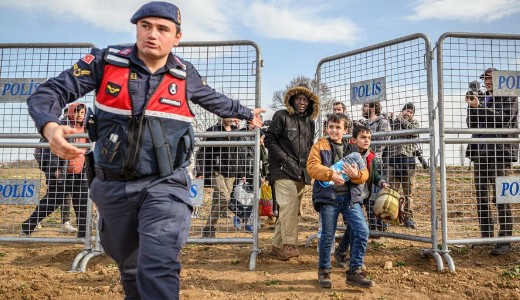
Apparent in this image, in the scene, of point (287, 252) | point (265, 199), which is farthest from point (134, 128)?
point (265, 199)

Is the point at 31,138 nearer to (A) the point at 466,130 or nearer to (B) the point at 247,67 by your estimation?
(B) the point at 247,67

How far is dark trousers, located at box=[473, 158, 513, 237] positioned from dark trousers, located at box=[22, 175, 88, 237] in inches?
219

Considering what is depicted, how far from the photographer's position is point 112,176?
2639 millimetres

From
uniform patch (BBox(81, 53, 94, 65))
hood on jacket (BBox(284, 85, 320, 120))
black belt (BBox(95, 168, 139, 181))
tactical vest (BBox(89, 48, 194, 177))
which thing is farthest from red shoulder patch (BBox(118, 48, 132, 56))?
hood on jacket (BBox(284, 85, 320, 120))

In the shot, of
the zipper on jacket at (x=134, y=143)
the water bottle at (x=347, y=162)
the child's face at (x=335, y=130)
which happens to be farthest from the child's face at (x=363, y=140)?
the zipper on jacket at (x=134, y=143)

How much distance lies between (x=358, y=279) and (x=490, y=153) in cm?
278

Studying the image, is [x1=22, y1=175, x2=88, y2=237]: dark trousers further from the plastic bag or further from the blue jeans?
the blue jeans

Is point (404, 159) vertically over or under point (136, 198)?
over

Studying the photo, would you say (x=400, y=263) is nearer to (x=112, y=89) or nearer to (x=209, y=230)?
(x=209, y=230)

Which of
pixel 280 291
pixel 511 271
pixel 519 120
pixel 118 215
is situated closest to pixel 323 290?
pixel 280 291

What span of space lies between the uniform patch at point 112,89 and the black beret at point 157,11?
0.49 metres

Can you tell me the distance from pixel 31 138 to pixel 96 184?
3880 mm

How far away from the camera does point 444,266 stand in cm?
507

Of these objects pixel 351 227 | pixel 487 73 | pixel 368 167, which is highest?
pixel 487 73
